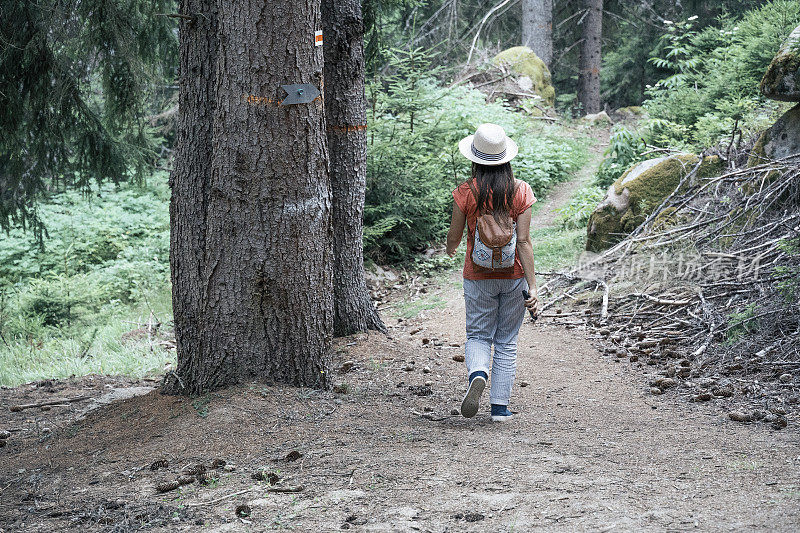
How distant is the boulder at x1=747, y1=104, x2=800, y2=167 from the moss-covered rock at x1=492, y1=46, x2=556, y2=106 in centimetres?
1362

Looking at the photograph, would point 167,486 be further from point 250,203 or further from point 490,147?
point 490,147

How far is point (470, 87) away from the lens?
61.8 feet

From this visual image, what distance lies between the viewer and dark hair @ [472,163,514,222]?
4457 millimetres

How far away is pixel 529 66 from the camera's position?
21.1m

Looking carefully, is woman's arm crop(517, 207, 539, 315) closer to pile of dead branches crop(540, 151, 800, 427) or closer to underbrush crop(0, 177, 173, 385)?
pile of dead branches crop(540, 151, 800, 427)

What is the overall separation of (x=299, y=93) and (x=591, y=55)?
19893 mm

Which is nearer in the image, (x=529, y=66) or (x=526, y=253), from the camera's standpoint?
(x=526, y=253)

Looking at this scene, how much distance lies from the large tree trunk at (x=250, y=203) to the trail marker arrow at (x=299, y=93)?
4 cm

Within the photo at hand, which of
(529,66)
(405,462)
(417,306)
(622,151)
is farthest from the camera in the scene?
(529,66)

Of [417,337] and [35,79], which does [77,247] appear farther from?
[417,337]

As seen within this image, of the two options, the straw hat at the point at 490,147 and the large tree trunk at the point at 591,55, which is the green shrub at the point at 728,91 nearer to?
the straw hat at the point at 490,147

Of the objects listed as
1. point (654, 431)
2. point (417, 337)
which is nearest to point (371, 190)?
point (417, 337)

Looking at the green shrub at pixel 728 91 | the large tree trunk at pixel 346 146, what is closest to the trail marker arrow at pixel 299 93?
the large tree trunk at pixel 346 146

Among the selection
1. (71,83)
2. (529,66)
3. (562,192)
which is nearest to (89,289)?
(71,83)
